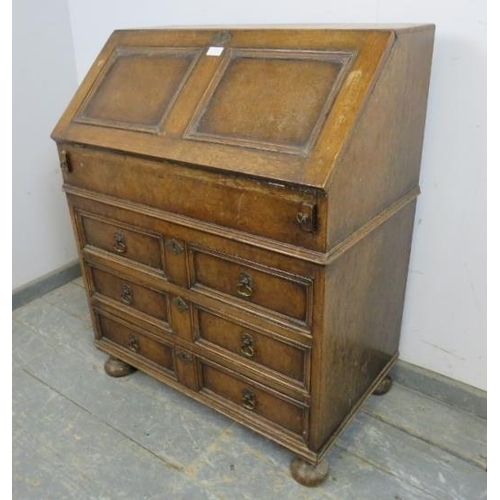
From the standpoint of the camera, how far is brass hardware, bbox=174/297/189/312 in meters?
1.57

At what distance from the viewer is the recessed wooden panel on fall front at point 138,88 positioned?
1.49 metres

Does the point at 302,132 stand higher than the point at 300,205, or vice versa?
the point at 302,132

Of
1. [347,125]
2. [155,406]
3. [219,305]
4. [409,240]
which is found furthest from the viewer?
[155,406]

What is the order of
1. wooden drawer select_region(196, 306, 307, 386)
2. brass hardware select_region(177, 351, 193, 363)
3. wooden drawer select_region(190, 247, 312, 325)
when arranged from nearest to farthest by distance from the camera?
wooden drawer select_region(190, 247, 312, 325)
wooden drawer select_region(196, 306, 307, 386)
brass hardware select_region(177, 351, 193, 363)

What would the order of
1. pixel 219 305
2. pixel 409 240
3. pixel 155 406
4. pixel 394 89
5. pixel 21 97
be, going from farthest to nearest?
pixel 21 97
pixel 155 406
pixel 409 240
pixel 219 305
pixel 394 89

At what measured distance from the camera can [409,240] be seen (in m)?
1.68

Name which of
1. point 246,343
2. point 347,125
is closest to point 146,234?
point 246,343

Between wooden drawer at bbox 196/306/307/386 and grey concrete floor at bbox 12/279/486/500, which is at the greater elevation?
wooden drawer at bbox 196/306/307/386

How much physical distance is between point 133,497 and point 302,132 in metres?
1.17

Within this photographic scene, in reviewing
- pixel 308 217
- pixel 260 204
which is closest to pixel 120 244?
pixel 260 204

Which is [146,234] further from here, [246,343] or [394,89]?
[394,89]

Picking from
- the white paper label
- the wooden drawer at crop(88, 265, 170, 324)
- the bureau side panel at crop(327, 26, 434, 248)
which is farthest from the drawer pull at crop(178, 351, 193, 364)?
the white paper label

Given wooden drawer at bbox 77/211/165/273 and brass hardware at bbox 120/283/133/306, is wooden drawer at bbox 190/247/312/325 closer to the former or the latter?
wooden drawer at bbox 77/211/165/273

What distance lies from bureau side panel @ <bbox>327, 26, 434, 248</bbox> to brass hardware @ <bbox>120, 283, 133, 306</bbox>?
0.85m
